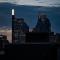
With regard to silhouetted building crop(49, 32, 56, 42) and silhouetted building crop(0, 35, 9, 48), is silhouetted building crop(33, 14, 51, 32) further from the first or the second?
silhouetted building crop(0, 35, 9, 48)

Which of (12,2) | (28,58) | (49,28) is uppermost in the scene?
(12,2)

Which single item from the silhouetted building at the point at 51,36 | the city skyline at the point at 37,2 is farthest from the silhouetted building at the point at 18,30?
the silhouetted building at the point at 51,36

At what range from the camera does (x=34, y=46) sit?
16.3 feet

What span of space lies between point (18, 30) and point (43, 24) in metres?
0.42

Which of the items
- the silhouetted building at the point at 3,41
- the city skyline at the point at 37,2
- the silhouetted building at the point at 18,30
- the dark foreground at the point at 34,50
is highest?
the city skyline at the point at 37,2

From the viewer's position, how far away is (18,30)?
4.99 m

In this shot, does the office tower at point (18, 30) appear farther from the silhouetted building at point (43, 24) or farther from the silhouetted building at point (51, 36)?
the silhouetted building at point (51, 36)

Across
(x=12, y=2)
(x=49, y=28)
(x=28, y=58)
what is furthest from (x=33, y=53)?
(x=12, y=2)

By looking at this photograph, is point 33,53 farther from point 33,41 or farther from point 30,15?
point 30,15

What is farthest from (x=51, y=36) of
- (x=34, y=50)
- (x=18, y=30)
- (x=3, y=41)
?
(x=3, y=41)

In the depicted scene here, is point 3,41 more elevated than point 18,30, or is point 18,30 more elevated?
point 18,30

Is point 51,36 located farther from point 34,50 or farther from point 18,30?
point 18,30

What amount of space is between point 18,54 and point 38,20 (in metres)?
0.62

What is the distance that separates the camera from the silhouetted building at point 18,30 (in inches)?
195
